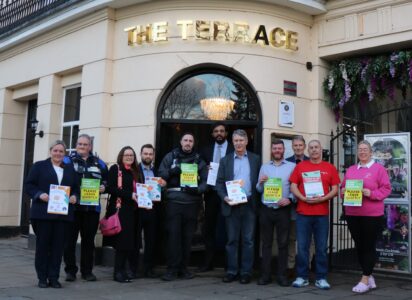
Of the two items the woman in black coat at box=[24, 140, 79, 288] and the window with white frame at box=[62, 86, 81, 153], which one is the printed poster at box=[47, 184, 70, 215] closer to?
the woman in black coat at box=[24, 140, 79, 288]

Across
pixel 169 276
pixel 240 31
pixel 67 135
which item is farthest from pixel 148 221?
pixel 67 135

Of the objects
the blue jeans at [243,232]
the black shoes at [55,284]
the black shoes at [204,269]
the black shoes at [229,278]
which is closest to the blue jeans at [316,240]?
the blue jeans at [243,232]

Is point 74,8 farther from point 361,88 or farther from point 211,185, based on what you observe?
point 361,88

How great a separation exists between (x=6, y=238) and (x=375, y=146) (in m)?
8.75

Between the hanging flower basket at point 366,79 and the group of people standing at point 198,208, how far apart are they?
7.08 ft

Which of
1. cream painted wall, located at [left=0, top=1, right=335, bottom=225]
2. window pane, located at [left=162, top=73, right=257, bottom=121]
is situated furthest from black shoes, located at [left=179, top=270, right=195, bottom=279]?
window pane, located at [left=162, top=73, right=257, bottom=121]

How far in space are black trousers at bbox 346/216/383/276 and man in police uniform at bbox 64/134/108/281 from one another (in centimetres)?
342

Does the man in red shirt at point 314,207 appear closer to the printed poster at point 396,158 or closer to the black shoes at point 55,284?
the printed poster at point 396,158

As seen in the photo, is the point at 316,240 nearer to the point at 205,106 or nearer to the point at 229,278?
the point at 229,278

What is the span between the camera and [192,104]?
27.1ft

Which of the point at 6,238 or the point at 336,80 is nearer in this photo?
the point at 336,80

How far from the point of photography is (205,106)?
826 cm

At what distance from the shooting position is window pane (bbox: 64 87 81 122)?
9930mm

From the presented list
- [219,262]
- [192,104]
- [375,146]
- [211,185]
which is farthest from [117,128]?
[375,146]
